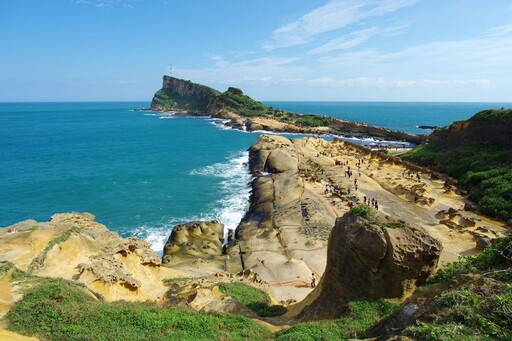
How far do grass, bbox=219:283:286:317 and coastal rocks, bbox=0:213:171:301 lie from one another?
389 cm

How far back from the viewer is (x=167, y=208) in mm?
40219

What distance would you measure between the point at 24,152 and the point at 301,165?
56252 mm

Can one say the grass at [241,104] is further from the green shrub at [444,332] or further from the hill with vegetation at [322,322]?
the green shrub at [444,332]

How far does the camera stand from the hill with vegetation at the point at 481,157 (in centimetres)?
3843

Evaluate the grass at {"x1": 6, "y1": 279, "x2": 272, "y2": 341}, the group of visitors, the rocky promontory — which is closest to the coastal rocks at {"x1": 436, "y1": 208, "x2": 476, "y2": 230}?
the group of visitors

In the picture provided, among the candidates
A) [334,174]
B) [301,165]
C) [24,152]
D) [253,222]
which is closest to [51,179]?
[24,152]

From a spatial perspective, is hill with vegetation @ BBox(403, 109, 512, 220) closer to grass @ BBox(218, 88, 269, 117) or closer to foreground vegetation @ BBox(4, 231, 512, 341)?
foreground vegetation @ BBox(4, 231, 512, 341)

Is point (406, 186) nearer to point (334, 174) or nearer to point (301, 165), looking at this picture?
point (334, 174)

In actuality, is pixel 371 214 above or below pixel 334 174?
above

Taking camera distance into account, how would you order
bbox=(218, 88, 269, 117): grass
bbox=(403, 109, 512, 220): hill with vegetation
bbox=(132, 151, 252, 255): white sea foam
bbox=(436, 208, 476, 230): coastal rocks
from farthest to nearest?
bbox=(218, 88, 269, 117): grass < bbox=(403, 109, 512, 220): hill with vegetation < bbox=(132, 151, 252, 255): white sea foam < bbox=(436, 208, 476, 230): coastal rocks

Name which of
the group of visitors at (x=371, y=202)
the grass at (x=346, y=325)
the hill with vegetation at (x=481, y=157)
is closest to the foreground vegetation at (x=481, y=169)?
the hill with vegetation at (x=481, y=157)

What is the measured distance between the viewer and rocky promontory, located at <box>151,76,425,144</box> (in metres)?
103

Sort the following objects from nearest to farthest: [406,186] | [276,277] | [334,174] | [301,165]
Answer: [276,277], [406,186], [334,174], [301,165]

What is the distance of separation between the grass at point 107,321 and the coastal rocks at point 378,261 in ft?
13.4
